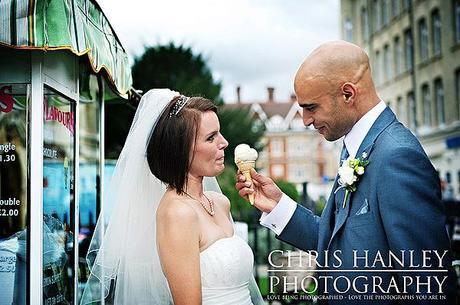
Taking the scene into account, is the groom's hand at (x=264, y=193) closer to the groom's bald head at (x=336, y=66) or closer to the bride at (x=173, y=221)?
the bride at (x=173, y=221)

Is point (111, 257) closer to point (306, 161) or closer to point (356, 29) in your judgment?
point (356, 29)

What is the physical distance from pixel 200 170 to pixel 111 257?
801mm

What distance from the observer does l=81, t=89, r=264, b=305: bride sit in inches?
134

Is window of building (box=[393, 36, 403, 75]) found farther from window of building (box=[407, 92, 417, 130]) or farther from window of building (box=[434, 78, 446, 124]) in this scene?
window of building (box=[434, 78, 446, 124])

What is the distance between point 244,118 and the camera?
34.7 metres

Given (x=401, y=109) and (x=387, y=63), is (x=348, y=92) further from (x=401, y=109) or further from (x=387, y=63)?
(x=387, y=63)

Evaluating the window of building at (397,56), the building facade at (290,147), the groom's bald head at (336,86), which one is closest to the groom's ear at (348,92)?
the groom's bald head at (336,86)

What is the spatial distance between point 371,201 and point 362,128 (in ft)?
1.34

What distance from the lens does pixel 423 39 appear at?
31859 mm

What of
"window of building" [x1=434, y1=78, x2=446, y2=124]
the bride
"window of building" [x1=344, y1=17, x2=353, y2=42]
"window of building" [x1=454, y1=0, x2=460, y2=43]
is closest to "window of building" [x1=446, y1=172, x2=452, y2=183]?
"window of building" [x1=434, y1=78, x2=446, y2=124]

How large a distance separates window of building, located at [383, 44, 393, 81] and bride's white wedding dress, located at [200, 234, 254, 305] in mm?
34849

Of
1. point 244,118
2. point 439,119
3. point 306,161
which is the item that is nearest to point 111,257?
point 439,119

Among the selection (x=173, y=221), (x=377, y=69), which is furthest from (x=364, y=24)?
(x=173, y=221)

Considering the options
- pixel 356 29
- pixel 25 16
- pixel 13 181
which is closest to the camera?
pixel 25 16
